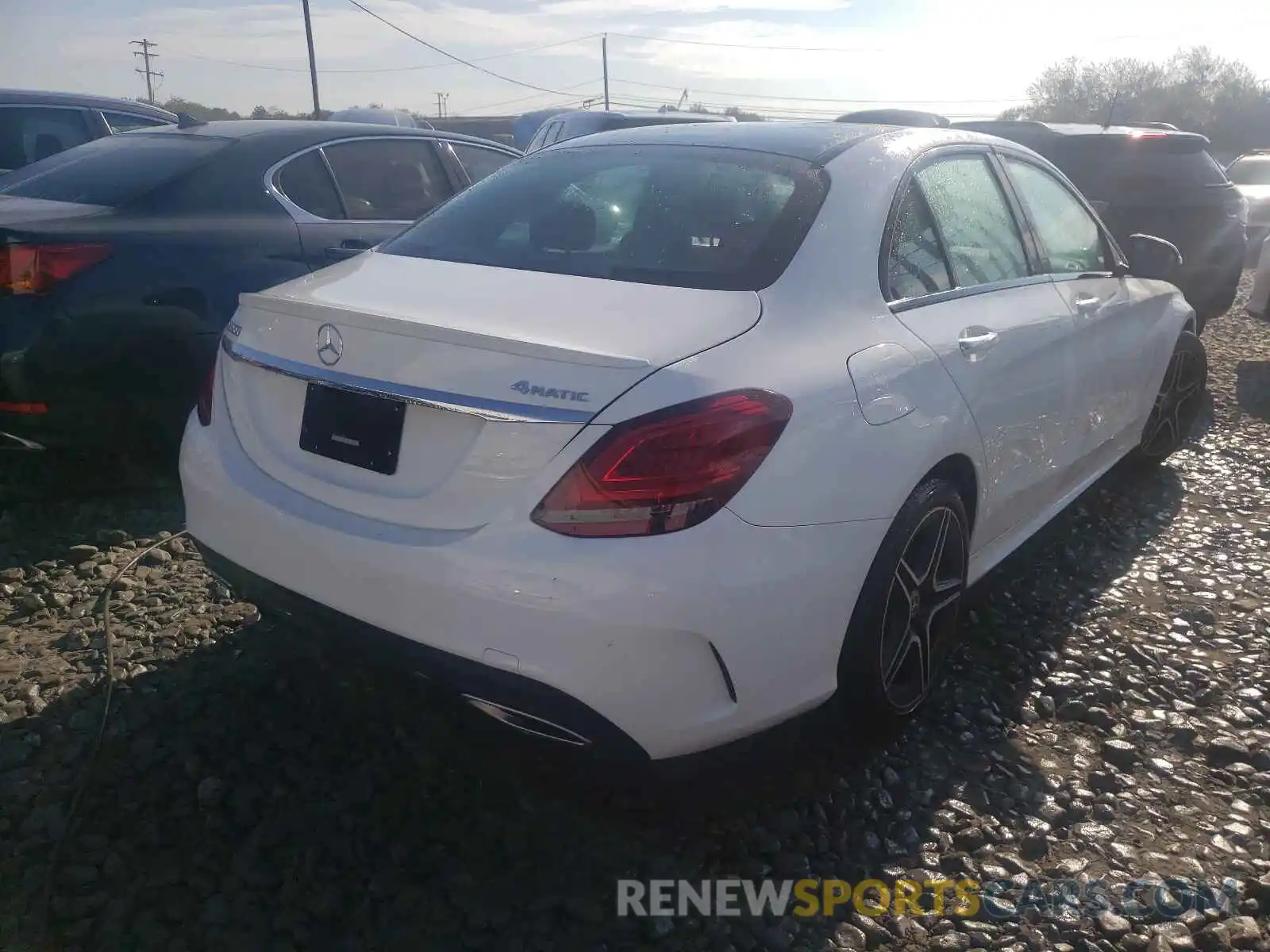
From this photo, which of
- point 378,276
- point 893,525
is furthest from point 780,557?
point 378,276

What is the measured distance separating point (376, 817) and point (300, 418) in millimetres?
925

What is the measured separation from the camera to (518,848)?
240 centimetres

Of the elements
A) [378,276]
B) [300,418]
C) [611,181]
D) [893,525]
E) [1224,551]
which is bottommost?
[1224,551]

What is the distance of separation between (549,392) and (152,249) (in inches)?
102

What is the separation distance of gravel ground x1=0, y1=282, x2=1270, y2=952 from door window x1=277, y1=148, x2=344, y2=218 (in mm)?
1792

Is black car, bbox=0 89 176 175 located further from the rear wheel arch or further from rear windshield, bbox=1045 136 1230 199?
rear windshield, bbox=1045 136 1230 199

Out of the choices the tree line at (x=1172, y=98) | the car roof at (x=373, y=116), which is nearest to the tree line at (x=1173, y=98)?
Answer: the tree line at (x=1172, y=98)

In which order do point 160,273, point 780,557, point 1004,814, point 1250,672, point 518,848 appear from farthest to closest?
1. point 160,273
2. point 1250,672
3. point 1004,814
4. point 518,848
5. point 780,557

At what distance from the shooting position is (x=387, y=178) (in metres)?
5.13

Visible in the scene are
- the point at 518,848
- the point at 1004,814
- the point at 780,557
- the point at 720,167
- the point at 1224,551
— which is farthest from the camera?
the point at 1224,551

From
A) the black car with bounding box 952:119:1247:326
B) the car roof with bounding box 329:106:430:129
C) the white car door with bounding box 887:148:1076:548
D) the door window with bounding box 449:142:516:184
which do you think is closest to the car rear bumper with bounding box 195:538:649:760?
the white car door with bounding box 887:148:1076:548

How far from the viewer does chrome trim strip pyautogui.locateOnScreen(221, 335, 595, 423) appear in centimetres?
205

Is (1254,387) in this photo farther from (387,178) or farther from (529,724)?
(529,724)

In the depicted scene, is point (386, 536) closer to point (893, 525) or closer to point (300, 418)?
point (300, 418)
